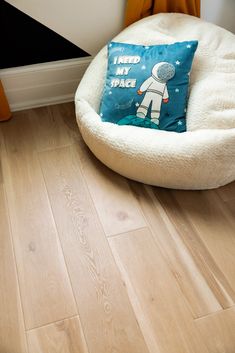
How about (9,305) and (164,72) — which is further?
(164,72)

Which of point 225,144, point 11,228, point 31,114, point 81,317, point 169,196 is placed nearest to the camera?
point 81,317

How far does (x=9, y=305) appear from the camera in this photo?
41.5 inches

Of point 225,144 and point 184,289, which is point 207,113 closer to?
point 225,144

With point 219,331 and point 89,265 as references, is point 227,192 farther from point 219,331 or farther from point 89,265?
point 89,265

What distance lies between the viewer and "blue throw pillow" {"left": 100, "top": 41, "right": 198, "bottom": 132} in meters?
1.34

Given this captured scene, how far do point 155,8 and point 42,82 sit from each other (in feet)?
2.39

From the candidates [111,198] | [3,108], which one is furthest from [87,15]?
[111,198]

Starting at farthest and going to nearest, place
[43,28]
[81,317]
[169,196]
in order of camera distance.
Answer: [43,28]
[169,196]
[81,317]

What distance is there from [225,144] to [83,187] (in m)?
0.65

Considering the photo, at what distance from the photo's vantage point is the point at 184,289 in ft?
3.57

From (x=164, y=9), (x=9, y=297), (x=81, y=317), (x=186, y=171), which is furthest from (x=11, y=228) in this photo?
(x=164, y=9)

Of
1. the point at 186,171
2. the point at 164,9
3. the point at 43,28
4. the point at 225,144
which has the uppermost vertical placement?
the point at 164,9

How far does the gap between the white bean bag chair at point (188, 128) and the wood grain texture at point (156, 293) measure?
0.30 metres

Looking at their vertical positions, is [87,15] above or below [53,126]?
above
